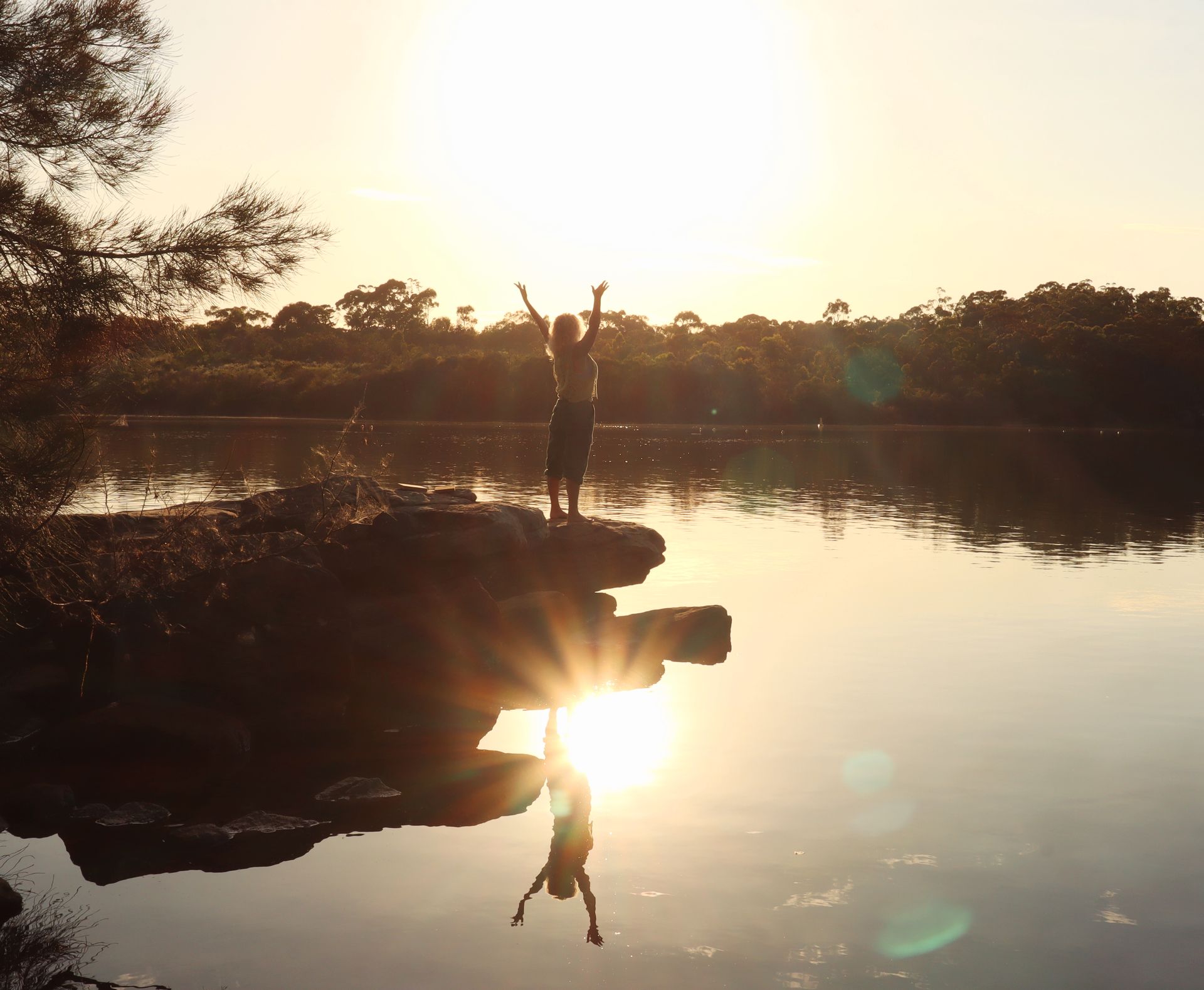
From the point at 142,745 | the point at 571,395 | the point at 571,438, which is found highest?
the point at 571,395

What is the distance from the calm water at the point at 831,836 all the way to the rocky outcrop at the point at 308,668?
46 cm

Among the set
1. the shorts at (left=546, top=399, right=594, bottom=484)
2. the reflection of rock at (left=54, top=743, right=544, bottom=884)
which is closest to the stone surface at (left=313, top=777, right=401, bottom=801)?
the reflection of rock at (left=54, top=743, right=544, bottom=884)

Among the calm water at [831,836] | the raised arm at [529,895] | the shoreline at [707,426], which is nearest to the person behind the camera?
the calm water at [831,836]

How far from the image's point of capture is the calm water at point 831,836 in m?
5.80

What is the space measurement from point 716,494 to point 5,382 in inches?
927

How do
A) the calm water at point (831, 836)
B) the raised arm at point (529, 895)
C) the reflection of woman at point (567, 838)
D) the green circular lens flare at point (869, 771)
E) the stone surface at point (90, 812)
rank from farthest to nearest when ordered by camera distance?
the green circular lens flare at point (869, 771), the stone surface at point (90, 812), the reflection of woman at point (567, 838), the raised arm at point (529, 895), the calm water at point (831, 836)

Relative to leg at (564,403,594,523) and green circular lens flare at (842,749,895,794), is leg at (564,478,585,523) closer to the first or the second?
leg at (564,403,594,523)

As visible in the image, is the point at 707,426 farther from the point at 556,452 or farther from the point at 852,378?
the point at 556,452

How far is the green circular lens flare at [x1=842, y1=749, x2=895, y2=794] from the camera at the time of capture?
27.3 feet

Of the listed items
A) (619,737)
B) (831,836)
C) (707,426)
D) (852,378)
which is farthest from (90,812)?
(852,378)

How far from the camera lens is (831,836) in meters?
7.40

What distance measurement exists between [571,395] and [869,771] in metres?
5.65

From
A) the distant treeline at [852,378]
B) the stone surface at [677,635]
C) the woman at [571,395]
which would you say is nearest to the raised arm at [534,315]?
the woman at [571,395]

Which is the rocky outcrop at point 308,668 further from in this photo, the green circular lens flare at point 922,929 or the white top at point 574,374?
the green circular lens flare at point 922,929
